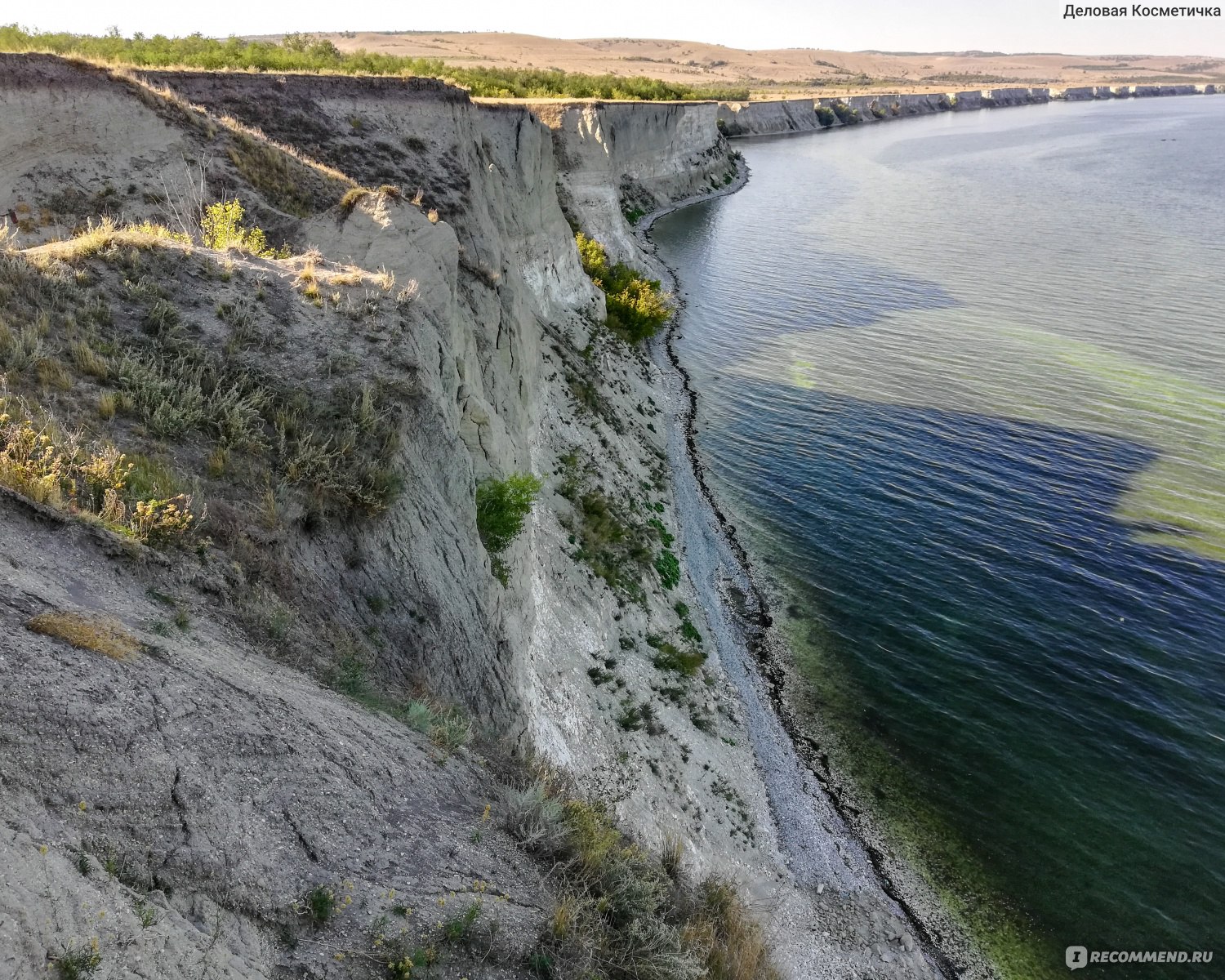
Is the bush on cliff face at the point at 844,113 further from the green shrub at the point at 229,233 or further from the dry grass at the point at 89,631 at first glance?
the dry grass at the point at 89,631

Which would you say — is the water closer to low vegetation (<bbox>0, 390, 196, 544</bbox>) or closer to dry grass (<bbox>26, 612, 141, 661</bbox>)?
dry grass (<bbox>26, 612, 141, 661</bbox>)

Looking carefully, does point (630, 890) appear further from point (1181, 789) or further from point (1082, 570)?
point (1082, 570)

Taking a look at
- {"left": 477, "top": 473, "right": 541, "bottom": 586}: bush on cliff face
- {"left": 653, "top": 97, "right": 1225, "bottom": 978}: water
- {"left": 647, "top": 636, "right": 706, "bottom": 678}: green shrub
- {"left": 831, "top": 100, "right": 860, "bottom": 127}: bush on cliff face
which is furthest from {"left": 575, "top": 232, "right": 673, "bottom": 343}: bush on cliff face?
{"left": 831, "top": 100, "right": 860, "bottom": 127}: bush on cliff face

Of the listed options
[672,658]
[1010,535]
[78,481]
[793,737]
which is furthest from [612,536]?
[1010,535]

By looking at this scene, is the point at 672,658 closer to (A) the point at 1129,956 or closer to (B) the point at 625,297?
(A) the point at 1129,956

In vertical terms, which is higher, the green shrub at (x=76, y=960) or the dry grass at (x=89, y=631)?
the dry grass at (x=89, y=631)

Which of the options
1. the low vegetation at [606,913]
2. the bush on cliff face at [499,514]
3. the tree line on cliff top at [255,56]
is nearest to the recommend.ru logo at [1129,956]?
the low vegetation at [606,913]

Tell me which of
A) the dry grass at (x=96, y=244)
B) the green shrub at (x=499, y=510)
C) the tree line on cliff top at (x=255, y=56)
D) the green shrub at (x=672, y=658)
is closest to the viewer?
the dry grass at (x=96, y=244)

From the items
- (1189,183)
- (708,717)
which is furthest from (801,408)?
(1189,183)
